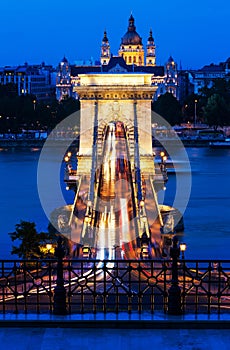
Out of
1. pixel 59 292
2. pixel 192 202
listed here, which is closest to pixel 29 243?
pixel 59 292

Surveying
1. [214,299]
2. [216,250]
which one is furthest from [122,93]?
[214,299]

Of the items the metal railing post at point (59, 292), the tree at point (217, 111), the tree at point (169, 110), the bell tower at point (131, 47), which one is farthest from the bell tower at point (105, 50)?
the metal railing post at point (59, 292)

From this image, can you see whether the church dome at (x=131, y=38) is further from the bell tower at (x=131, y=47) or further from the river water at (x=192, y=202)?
the river water at (x=192, y=202)

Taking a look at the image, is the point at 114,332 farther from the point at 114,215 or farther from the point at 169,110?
the point at 169,110

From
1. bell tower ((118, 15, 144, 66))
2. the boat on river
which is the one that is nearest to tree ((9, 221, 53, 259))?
the boat on river

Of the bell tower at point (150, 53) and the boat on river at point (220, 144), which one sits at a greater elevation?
the bell tower at point (150, 53)

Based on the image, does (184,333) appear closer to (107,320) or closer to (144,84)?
(107,320)
